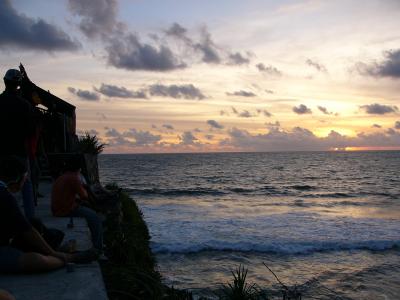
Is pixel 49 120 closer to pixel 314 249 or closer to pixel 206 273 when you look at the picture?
pixel 206 273

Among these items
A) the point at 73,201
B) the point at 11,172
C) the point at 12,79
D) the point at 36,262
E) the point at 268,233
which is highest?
the point at 12,79

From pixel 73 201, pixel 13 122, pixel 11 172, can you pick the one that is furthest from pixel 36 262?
pixel 13 122

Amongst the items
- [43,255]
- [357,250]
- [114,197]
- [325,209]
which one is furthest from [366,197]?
[43,255]

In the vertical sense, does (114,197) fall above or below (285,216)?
above

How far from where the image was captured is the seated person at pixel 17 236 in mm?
4121

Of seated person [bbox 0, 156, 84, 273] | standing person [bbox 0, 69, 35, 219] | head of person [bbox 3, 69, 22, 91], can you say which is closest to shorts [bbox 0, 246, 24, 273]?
seated person [bbox 0, 156, 84, 273]

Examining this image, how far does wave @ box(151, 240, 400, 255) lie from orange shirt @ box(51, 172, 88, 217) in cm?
761

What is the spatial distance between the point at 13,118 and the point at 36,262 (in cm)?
247

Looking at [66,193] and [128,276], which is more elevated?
[66,193]

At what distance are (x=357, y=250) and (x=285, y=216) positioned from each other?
954 cm

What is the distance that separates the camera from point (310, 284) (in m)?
10.9

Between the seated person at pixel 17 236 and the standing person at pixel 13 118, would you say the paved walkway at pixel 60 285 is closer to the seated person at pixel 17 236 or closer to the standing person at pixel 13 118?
the seated person at pixel 17 236

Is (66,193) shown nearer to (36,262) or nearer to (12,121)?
(12,121)

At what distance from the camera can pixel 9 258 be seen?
448cm
